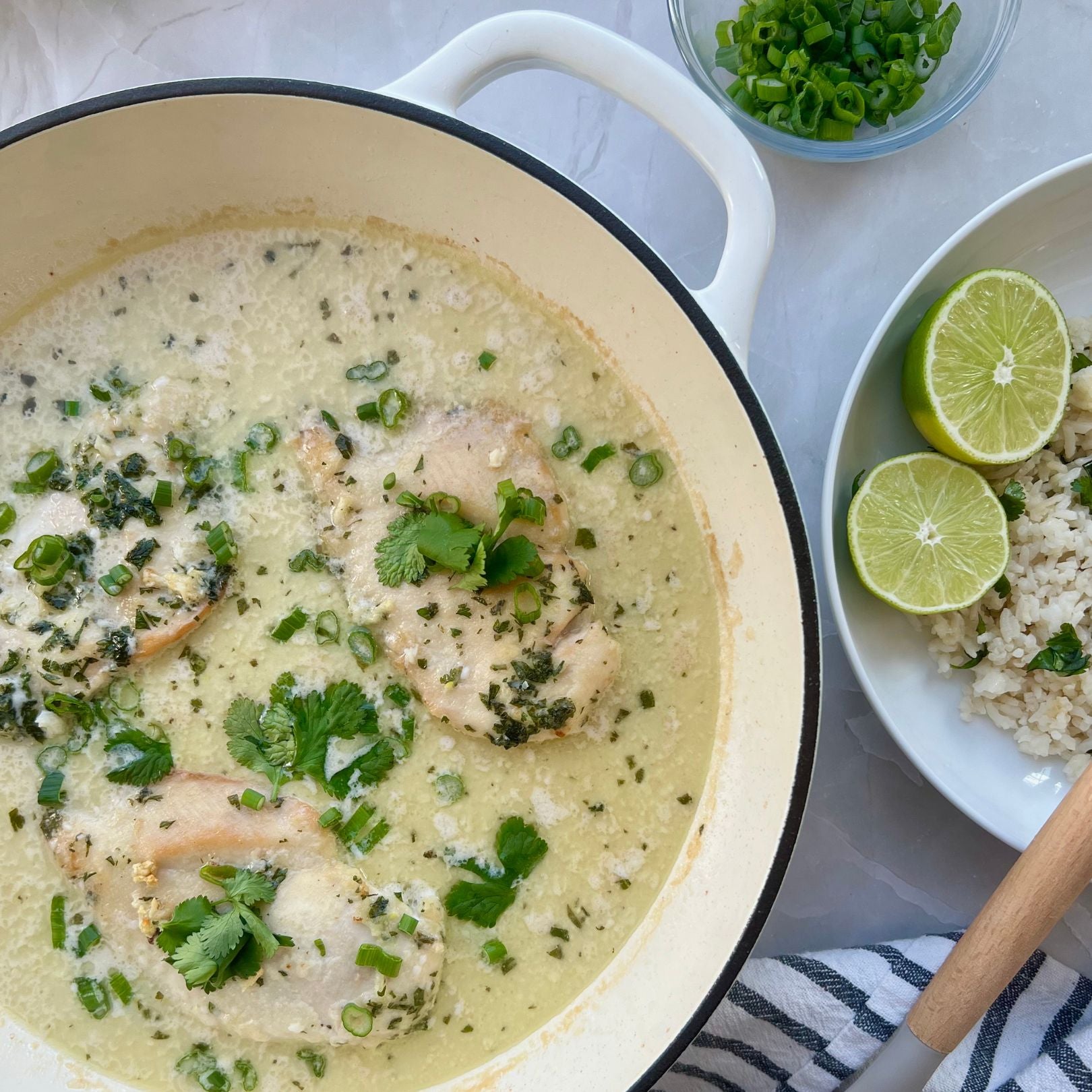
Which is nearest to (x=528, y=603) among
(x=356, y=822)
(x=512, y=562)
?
(x=512, y=562)

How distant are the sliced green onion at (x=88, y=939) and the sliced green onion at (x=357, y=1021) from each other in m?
0.46

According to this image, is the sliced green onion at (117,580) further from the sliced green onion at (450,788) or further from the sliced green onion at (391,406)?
the sliced green onion at (450,788)

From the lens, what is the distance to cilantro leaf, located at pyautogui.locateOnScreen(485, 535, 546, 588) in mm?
1534

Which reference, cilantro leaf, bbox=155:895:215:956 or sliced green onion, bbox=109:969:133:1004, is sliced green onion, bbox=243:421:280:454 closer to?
cilantro leaf, bbox=155:895:215:956

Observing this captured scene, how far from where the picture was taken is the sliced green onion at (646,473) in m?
1.68

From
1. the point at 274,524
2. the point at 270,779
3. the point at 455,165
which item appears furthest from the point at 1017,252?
the point at 270,779

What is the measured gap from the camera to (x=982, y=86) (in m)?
1.74

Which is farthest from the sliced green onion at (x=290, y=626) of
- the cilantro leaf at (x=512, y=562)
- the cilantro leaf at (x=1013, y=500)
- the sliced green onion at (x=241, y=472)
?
the cilantro leaf at (x=1013, y=500)

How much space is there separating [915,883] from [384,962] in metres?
0.99

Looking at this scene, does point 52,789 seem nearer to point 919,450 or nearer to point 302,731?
point 302,731

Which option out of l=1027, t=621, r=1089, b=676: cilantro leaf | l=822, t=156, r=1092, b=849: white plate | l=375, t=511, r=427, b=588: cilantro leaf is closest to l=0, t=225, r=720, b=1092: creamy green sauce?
l=375, t=511, r=427, b=588: cilantro leaf

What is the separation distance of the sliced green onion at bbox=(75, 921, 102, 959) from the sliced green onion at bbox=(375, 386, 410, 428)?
39.3 inches

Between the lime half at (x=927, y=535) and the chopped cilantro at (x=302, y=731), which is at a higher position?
the lime half at (x=927, y=535)

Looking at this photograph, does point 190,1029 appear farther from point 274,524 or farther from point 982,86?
point 982,86
